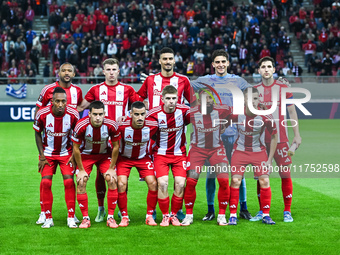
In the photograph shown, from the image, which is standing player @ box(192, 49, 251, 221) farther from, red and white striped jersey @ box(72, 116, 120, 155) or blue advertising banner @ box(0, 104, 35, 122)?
blue advertising banner @ box(0, 104, 35, 122)

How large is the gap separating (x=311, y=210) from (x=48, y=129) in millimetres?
4030

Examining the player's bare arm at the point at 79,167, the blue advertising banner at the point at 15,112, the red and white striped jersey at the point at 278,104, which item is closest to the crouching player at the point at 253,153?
the red and white striped jersey at the point at 278,104

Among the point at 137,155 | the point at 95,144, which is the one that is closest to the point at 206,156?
the point at 137,155

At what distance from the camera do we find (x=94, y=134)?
7383 millimetres

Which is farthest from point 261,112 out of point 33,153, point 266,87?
point 33,153

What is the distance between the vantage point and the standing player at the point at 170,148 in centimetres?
743

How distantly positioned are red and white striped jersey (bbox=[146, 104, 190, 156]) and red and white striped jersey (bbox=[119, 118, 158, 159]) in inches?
4.1

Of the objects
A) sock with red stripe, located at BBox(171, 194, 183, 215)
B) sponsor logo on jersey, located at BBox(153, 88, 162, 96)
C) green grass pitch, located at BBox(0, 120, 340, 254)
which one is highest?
sponsor logo on jersey, located at BBox(153, 88, 162, 96)

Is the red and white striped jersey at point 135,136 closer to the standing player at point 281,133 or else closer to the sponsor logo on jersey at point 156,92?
the sponsor logo on jersey at point 156,92

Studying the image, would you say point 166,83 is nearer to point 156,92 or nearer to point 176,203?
point 156,92

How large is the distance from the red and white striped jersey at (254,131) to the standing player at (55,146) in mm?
2267

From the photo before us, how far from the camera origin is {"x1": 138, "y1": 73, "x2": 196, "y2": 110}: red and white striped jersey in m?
8.10

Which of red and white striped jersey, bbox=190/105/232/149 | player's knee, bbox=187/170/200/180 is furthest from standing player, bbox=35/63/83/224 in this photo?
player's knee, bbox=187/170/200/180

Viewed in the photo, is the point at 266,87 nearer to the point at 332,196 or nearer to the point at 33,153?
the point at 332,196
